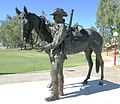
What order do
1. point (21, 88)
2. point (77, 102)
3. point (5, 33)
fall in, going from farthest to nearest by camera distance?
point (5, 33), point (21, 88), point (77, 102)

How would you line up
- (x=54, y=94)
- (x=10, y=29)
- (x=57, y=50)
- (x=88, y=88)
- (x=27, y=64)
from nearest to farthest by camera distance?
1. (x=54, y=94)
2. (x=57, y=50)
3. (x=88, y=88)
4. (x=27, y=64)
5. (x=10, y=29)

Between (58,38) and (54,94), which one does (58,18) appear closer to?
(58,38)

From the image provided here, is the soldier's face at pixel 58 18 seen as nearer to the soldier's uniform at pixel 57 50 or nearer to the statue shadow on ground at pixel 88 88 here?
the soldier's uniform at pixel 57 50

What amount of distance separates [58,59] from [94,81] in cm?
304

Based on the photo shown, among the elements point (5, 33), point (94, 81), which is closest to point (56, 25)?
point (94, 81)

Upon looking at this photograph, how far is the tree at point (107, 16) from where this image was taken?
1663 inches

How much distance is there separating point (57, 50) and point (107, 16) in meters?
38.2

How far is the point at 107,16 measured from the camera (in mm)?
44125

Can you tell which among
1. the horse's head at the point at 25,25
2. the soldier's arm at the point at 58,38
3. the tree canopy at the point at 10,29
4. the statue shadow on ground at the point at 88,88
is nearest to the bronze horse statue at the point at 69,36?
the horse's head at the point at 25,25

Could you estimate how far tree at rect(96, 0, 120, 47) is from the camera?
4223cm

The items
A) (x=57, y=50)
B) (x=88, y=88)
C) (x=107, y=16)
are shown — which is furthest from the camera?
(x=107, y=16)

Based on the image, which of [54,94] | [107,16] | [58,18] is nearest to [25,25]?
[58,18]

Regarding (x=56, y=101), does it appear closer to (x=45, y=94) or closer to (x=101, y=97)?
(x=45, y=94)

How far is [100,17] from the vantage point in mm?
51250
